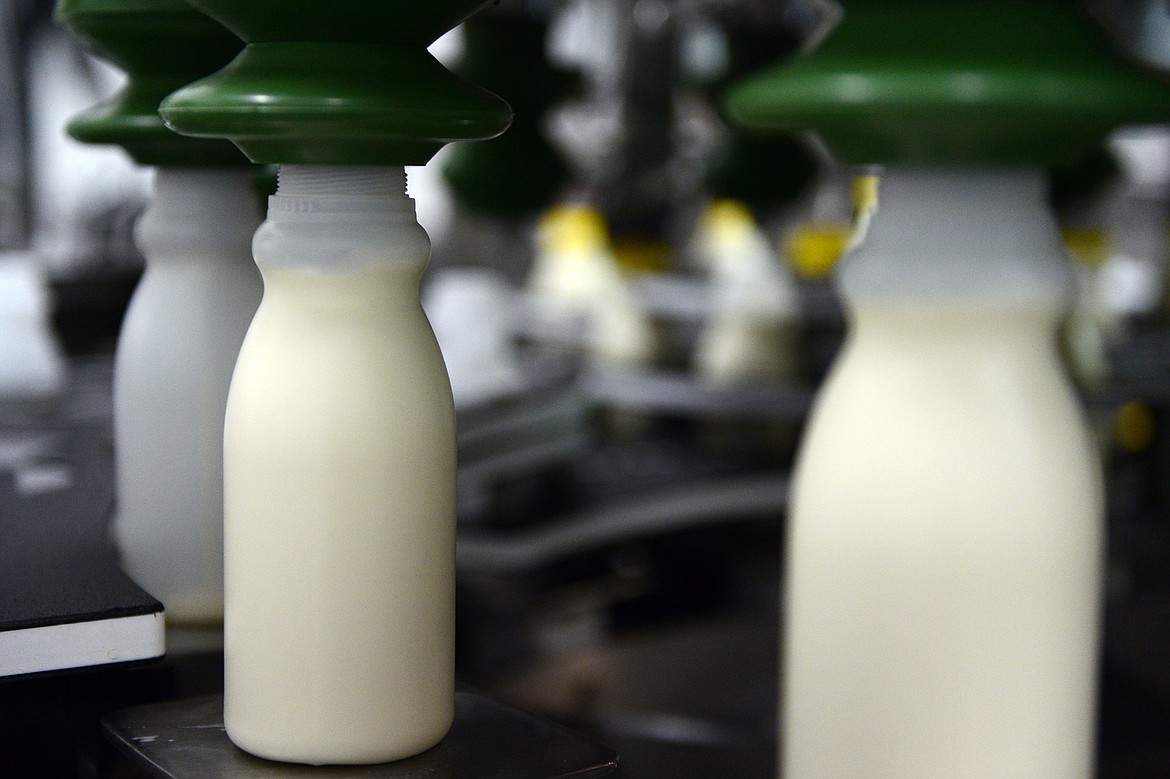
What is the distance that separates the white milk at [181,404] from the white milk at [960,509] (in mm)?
373

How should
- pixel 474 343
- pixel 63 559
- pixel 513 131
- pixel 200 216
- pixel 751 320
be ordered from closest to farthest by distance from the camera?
pixel 63 559 → pixel 200 216 → pixel 513 131 → pixel 474 343 → pixel 751 320

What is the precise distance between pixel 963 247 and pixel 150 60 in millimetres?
486

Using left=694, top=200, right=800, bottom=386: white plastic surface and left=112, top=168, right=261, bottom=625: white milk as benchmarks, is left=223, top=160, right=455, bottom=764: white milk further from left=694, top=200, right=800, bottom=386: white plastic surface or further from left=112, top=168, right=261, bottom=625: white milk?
left=694, top=200, right=800, bottom=386: white plastic surface

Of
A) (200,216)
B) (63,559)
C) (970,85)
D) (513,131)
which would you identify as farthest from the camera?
(513,131)

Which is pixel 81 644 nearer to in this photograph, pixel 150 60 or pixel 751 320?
pixel 150 60

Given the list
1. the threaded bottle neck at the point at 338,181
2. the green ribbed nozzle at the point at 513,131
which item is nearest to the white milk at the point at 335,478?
the threaded bottle neck at the point at 338,181

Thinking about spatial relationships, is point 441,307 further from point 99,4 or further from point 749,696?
point 99,4

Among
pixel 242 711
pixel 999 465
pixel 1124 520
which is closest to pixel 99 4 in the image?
pixel 242 711

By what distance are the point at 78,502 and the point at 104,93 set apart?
4.84 m

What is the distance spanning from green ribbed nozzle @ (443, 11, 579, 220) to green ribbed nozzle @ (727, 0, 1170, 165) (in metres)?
0.74

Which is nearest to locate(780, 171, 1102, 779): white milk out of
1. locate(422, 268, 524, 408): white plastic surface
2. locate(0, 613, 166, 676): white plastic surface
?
locate(0, 613, 166, 676): white plastic surface

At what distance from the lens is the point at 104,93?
17.0ft

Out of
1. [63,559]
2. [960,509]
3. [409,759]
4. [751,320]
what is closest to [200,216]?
[63,559]

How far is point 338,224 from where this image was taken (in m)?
0.54
